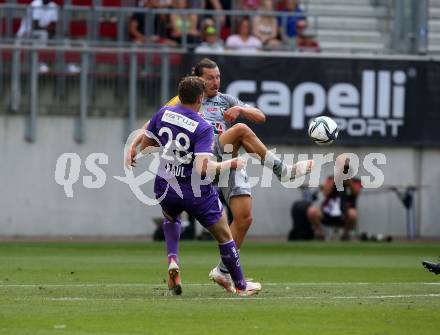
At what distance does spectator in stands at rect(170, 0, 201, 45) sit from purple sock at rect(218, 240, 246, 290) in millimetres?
14365

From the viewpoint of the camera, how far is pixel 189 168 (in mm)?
11852

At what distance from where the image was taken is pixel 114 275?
15.0 meters

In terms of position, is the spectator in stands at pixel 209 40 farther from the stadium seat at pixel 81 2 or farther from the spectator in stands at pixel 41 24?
the spectator in stands at pixel 41 24

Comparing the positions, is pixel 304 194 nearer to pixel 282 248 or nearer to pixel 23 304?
pixel 282 248

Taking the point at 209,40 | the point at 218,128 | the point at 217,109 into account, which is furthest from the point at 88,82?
the point at 218,128

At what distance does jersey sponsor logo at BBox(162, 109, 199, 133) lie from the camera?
1173cm

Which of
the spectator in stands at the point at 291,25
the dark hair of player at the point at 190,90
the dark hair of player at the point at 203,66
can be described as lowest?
the dark hair of player at the point at 190,90

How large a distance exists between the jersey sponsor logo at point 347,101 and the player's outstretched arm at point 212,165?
46.7 feet

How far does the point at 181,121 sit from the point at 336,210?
13.5 meters

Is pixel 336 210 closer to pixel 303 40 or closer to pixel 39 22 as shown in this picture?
pixel 303 40

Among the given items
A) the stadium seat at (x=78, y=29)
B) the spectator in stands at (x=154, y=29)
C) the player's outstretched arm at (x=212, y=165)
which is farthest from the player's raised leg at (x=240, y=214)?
the stadium seat at (x=78, y=29)

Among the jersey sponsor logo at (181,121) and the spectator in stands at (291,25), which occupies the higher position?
the spectator in stands at (291,25)

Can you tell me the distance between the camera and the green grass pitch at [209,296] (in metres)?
9.55

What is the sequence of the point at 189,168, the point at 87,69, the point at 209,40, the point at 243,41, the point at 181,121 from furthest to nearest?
the point at 243,41, the point at 209,40, the point at 87,69, the point at 189,168, the point at 181,121
